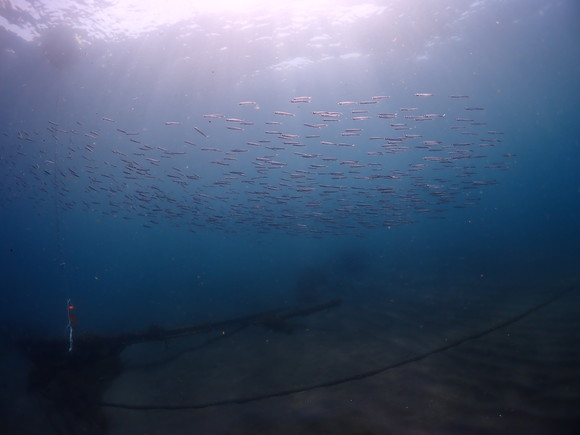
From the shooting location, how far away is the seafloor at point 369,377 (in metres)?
5.38

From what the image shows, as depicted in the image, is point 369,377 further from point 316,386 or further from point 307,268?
point 307,268

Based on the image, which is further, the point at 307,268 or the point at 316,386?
the point at 307,268

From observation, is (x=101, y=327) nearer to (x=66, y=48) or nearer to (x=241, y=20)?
(x=66, y=48)

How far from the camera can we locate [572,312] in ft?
30.4

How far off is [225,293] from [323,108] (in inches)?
875

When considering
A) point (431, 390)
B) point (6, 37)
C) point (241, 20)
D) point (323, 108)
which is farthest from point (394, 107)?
point (431, 390)

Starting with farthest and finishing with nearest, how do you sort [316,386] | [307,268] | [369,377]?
[307,268]
[369,377]
[316,386]

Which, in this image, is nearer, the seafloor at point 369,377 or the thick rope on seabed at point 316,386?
the seafloor at point 369,377

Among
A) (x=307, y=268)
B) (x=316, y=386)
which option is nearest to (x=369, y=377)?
(x=316, y=386)

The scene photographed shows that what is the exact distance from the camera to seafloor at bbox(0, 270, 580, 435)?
17.6 feet

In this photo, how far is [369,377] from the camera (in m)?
7.13

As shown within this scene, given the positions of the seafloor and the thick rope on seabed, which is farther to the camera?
the thick rope on seabed

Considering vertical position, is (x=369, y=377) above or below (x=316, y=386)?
above

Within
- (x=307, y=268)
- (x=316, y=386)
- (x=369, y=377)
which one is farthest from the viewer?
(x=307, y=268)
